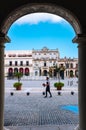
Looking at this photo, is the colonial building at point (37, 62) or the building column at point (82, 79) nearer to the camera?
the building column at point (82, 79)

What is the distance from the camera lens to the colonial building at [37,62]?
94.4m

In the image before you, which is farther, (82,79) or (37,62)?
(37,62)

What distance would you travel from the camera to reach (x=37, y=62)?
318ft

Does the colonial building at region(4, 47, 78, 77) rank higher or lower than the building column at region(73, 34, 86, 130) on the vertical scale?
higher

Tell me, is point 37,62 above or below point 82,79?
above

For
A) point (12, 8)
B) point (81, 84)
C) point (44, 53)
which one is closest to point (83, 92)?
point (81, 84)

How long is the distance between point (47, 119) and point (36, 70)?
273 ft

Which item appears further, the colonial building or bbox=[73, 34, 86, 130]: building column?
the colonial building

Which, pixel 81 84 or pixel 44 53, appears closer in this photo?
pixel 81 84

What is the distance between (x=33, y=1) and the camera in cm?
643

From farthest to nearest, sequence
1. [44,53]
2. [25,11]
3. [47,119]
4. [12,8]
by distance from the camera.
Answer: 1. [44,53]
2. [47,119]
3. [25,11]
4. [12,8]

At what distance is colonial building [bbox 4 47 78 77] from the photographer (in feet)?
310

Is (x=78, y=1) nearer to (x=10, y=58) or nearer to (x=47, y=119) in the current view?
(x=47, y=119)

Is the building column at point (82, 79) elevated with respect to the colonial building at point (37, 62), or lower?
lower
